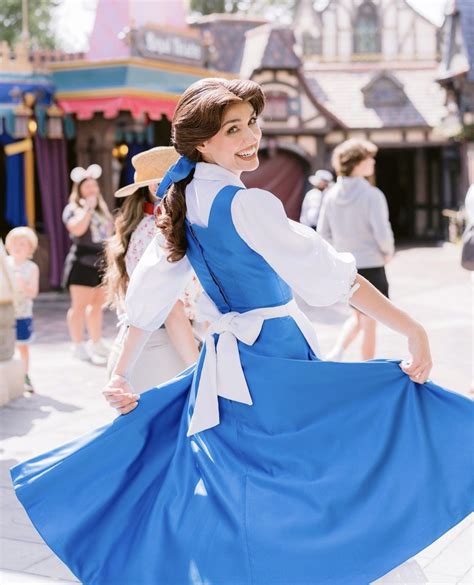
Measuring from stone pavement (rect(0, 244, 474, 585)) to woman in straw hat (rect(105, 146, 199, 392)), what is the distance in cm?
82

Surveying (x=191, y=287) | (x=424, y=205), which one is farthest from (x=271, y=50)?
(x=191, y=287)

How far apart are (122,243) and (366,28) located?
91.7 ft

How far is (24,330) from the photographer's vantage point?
6.64 metres

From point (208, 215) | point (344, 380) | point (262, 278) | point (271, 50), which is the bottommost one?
point (344, 380)

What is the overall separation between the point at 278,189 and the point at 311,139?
1.57 m

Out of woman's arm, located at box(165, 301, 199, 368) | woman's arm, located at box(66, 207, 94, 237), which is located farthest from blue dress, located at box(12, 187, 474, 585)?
woman's arm, located at box(66, 207, 94, 237)

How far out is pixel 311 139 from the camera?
2253 cm

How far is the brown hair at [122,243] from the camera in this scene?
3.94 m

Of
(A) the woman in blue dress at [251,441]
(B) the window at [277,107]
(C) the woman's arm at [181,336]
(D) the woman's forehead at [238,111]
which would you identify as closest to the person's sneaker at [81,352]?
(C) the woman's arm at [181,336]

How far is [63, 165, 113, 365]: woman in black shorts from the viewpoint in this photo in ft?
25.9

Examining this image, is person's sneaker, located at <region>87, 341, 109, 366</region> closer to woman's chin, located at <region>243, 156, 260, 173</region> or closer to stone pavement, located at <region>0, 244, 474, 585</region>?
stone pavement, located at <region>0, 244, 474, 585</region>

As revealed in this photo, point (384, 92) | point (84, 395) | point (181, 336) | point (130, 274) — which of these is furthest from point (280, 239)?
point (384, 92)

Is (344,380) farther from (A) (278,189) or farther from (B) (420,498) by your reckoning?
(A) (278,189)

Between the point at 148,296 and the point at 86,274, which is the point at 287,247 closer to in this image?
the point at 148,296
